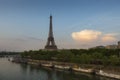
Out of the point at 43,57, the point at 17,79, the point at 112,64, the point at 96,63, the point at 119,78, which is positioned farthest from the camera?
the point at 43,57

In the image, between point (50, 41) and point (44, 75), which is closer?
point (44, 75)

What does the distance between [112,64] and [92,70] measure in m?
3.96

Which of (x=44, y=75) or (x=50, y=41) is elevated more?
(x=50, y=41)

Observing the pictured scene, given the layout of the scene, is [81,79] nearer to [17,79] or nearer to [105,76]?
[105,76]

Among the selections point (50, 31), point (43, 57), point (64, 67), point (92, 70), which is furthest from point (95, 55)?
point (50, 31)

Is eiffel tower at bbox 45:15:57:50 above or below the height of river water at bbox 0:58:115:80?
above

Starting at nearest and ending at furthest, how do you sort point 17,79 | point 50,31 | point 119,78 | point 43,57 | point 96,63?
1. point 119,78
2. point 17,79
3. point 96,63
4. point 43,57
5. point 50,31

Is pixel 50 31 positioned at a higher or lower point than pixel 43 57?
higher

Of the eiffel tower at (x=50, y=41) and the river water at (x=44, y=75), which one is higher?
the eiffel tower at (x=50, y=41)

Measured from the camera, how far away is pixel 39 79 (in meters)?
39.8

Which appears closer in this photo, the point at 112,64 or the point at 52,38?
the point at 112,64

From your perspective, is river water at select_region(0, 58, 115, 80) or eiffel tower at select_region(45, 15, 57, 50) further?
eiffel tower at select_region(45, 15, 57, 50)

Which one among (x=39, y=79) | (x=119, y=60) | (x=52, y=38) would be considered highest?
(x=52, y=38)

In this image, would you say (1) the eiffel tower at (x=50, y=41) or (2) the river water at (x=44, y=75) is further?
(1) the eiffel tower at (x=50, y=41)
